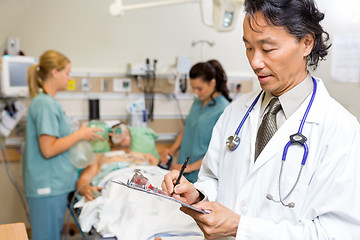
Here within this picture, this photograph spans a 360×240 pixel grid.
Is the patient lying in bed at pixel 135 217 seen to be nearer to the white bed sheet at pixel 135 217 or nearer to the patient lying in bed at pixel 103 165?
the white bed sheet at pixel 135 217

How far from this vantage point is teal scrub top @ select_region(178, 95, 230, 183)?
2324 millimetres

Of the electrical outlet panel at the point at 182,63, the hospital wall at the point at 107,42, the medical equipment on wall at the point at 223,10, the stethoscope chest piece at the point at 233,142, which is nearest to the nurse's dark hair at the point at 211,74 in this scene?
the medical equipment on wall at the point at 223,10

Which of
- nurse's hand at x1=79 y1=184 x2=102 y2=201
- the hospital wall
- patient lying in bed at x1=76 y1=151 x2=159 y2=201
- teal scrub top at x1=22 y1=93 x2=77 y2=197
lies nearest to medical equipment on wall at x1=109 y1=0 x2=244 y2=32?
the hospital wall

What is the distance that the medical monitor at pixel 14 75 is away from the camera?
278 centimetres

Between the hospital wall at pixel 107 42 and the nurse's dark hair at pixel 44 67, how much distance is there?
764mm

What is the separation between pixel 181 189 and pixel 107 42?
8.32 feet

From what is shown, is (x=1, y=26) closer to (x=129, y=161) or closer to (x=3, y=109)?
(x=3, y=109)

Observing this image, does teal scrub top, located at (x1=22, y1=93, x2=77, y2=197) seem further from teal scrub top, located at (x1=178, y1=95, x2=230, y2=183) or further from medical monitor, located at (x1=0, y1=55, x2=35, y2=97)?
teal scrub top, located at (x1=178, y1=95, x2=230, y2=183)

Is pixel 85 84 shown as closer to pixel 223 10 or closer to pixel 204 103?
pixel 204 103

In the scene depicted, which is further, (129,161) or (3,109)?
(3,109)

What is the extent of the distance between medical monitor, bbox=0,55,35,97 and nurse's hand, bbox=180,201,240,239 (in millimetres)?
2344

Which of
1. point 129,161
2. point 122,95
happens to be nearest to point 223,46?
point 122,95

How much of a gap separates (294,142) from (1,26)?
2.88 meters

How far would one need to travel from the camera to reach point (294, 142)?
103 cm
